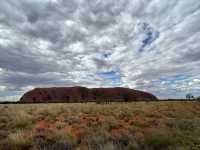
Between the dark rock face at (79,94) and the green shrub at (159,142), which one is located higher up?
the dark rock face at (79,94)

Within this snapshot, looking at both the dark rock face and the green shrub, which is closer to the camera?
the green shrub

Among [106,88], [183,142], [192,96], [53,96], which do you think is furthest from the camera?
[106,88]

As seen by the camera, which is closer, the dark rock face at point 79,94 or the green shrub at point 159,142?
the green shrub at point 159,142

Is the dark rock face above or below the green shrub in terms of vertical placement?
above

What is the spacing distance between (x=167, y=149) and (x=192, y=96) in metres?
83.2

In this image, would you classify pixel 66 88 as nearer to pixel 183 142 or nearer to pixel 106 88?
pixel 106 88

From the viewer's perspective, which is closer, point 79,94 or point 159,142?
point 159,142

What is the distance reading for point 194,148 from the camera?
191 inches

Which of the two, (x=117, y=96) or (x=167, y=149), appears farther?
(x=117, y=96)

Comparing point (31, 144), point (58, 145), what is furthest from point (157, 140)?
point (31, 144)

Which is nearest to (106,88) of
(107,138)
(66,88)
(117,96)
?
(117,96)

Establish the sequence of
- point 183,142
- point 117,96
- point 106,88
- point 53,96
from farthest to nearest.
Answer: point 106,88, point 117,96, point 53,96, point 183,142

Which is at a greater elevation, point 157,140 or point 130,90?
point 130,90

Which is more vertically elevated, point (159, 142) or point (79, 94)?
point (79, 94)
